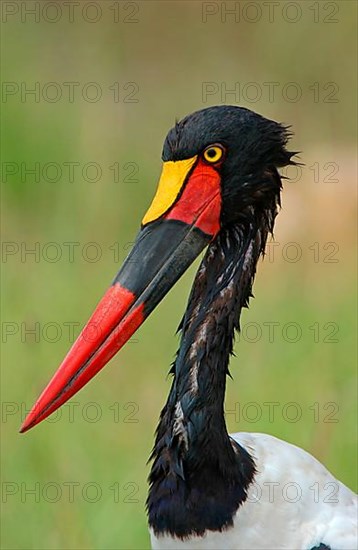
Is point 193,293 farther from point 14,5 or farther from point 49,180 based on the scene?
point 14,5

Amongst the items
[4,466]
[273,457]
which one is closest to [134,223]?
[4,466]

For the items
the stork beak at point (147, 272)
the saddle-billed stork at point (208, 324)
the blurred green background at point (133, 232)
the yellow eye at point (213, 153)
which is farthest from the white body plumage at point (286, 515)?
the blurred green background at point (133, 232)

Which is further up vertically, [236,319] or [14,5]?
[14,5]

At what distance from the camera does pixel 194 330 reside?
2584 mm

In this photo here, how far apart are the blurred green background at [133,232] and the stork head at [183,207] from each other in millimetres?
1309

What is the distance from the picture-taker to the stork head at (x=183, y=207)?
8.11 feet

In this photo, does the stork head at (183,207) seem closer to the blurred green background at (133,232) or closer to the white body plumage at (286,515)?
the white body plumage at (286,515)

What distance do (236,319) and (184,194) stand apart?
0.93ft

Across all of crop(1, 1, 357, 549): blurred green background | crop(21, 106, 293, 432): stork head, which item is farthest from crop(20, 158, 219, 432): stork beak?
crop(1, 1, 357, 549): blurred green background

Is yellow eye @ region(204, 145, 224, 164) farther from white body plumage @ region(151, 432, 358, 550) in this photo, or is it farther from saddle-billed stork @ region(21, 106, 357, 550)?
white body plumage @ region(151, 432, 358, 550)

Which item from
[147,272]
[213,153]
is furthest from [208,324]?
[213,153]

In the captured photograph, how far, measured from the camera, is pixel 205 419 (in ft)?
8.38

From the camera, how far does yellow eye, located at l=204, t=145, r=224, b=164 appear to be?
2.52 m

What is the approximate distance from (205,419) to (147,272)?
12.7 inches
